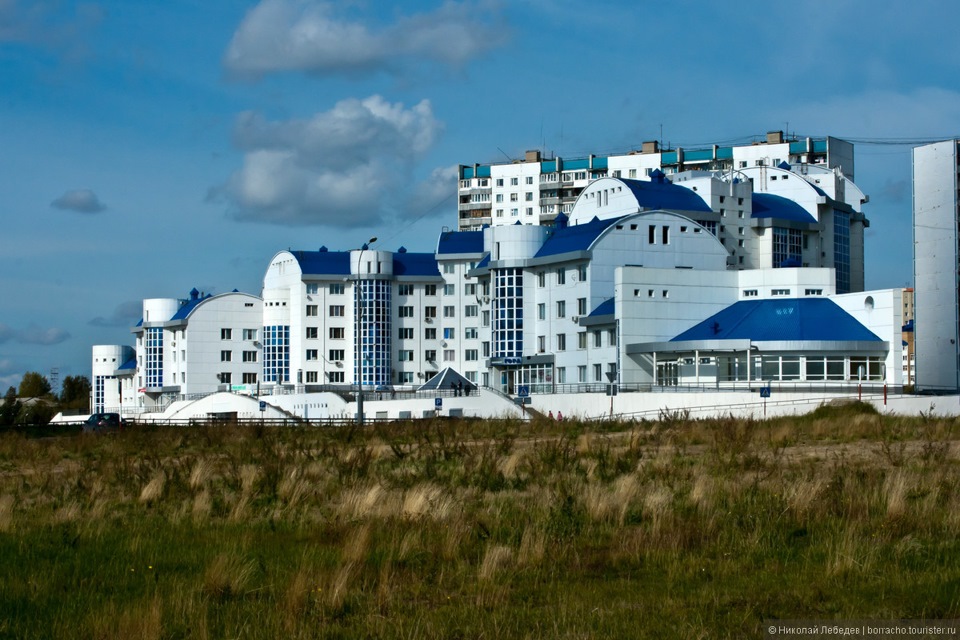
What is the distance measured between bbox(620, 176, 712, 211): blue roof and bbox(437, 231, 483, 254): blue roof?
56.9ft

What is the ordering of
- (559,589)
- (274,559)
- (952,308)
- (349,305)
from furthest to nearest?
(349,305)
(952,308)
(274,559)
(559,589)

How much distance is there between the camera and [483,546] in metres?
14.9

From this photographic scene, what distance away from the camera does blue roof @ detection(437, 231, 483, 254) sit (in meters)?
104

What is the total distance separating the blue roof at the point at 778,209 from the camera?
96287 millimetres

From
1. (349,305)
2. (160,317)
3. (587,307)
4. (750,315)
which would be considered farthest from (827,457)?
(160,317)

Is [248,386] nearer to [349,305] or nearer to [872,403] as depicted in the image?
[349,305]

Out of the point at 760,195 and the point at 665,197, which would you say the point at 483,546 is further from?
the point at 760,195

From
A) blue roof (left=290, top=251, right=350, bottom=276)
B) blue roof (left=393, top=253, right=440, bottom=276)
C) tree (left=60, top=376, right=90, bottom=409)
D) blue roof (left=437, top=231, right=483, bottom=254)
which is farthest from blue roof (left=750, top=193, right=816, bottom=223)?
tree (left=60, top=376, right=90, bottom=409)

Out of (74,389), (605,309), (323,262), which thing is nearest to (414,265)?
(323,262)

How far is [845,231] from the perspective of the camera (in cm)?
10562

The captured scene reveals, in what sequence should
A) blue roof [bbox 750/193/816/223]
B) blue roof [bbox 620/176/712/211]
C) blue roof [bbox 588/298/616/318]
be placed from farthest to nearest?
blue roof [bbox 750/193/816/223], blue roof [bbox 620/176/712/211], blue roof [bbox 588/298/616/318]

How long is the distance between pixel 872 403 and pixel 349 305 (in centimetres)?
5903

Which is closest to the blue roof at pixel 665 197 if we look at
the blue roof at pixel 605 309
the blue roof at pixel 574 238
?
the blue roof at pixel 574 238

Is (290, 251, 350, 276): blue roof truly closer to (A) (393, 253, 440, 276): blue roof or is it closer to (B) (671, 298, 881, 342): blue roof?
(A) (393, 253, 440, 276): blue roof
